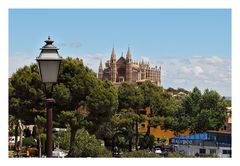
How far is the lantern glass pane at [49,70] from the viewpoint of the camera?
146 inches

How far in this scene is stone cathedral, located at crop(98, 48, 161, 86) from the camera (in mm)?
59594

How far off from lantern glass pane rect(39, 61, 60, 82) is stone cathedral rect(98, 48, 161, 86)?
175 feet

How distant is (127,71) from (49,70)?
62.5 m

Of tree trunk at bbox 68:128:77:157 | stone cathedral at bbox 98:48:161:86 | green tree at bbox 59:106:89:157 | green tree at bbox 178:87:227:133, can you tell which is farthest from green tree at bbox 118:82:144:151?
stone cathedral at bbox 98:48:161:86

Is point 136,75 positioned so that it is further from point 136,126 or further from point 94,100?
point 94,100

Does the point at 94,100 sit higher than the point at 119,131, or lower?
higher

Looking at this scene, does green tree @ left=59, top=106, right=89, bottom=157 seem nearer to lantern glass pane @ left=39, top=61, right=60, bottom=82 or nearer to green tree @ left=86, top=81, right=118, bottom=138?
green tree @ left=86, top=81, right=118, bottom=138

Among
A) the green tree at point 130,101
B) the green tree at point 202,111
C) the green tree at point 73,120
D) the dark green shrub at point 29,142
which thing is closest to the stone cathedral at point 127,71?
the green tree at point 202,111

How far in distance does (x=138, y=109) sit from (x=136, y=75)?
4272 cm

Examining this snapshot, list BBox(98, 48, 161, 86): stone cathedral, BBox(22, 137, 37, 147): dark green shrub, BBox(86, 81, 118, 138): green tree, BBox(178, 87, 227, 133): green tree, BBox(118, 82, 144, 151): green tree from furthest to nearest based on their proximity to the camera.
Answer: BBox(98, 48, 161, 86): stone cathedral < BBox(178, 87, 227, 133): green tree < BBox(118, 82, 144, 151): green tree < BBox(22, 137, 37, 147): dark green shrub < BBox(86, 81, 118, 138): green tree

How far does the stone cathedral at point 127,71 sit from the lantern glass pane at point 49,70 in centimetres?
5328

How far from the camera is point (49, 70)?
12.2ft
